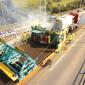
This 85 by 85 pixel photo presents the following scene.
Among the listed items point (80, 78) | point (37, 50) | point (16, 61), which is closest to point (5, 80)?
point (16, 61)

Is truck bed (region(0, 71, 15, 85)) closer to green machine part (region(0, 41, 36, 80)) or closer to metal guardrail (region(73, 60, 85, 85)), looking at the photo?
green machine part (region(0, 41, 36, 80))

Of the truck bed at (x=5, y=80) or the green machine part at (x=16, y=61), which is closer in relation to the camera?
the truck bed at (x=5, y=80)

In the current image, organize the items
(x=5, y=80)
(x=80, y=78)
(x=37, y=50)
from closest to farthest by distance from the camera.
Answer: (x=5, y=80), (x=80, y=78), (x=37, y=50)

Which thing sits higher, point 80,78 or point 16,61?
point 16,61

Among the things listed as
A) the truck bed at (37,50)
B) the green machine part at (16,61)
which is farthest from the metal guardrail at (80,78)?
the truck bed at (37,50)

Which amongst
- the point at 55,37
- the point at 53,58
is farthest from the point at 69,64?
the point at 55,37

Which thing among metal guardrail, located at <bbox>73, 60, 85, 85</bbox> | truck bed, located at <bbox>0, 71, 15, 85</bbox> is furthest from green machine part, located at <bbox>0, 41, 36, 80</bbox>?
metal guardrail, located at <bbox>73, 60, 85, 85</bbox>

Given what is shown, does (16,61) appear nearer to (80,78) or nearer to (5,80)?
(5,80)

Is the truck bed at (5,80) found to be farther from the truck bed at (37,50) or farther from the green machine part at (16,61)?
the truck bed at (37,50)
